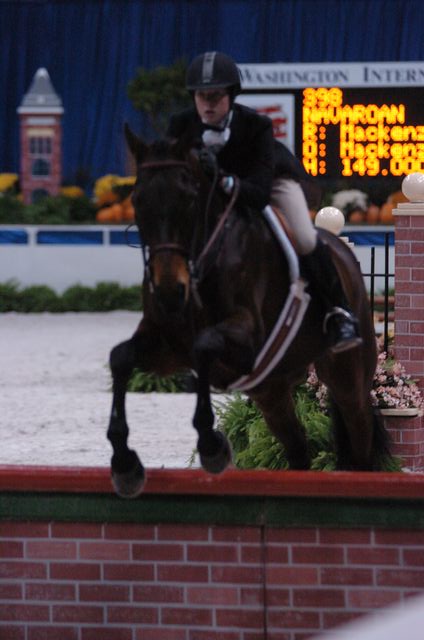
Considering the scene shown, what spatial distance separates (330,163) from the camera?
7.98m

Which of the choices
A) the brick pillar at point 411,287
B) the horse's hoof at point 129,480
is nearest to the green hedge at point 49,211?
the brick pillar at point 411,287

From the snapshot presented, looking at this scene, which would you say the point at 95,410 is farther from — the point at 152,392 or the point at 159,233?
the point at 159,233

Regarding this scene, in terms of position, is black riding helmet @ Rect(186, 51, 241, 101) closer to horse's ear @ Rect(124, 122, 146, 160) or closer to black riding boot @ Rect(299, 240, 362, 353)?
horse's ear @ Rect(124, 122, 146, 160)

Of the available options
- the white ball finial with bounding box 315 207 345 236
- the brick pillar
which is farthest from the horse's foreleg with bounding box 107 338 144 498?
the white ball finial with bounding box 315 207 345 236

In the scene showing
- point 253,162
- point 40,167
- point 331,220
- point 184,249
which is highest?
point 253,162

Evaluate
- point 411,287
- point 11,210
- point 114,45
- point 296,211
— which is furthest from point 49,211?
point 296,211

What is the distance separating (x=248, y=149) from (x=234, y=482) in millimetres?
1276

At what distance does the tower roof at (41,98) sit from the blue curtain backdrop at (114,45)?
158cm

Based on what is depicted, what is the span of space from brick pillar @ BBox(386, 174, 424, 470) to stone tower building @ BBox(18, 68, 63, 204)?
47.7 ft

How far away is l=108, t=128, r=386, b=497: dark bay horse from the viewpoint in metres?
3.97

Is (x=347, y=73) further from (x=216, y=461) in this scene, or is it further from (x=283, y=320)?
(x=216, y=461)

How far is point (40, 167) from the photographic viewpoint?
2083 centimetres

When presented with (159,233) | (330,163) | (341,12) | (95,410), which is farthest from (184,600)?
(341,12)

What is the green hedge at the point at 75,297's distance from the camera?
17.7 m
